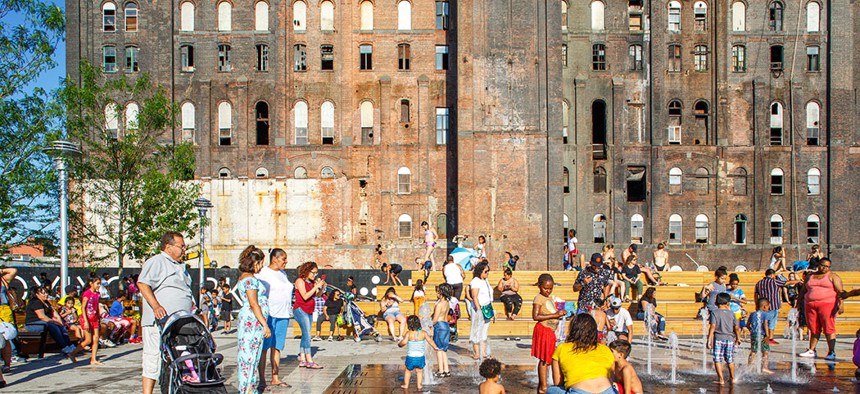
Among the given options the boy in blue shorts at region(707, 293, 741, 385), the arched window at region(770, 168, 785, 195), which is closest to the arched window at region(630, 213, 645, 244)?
the arched window at region(770, 168, 785, 195)

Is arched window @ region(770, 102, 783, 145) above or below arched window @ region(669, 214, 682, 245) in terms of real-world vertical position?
above

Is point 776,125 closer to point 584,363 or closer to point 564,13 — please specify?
point 564,13

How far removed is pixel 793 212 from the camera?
152 feet

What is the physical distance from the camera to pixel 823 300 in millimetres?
16062

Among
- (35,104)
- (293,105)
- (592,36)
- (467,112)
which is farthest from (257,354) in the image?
(592,36)

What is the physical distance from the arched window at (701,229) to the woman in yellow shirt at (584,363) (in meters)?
40.6

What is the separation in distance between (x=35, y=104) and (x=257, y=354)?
13177 mm

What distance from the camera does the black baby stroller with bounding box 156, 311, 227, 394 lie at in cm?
842

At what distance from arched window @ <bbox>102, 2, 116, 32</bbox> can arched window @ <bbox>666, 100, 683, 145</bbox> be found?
32.5m

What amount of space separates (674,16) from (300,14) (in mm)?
21873

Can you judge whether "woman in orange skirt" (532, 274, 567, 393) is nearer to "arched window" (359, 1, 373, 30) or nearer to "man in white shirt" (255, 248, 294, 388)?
"man in white shirt" (255, 248, 294, 388)

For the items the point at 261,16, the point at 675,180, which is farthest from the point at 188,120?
the point at 675,180

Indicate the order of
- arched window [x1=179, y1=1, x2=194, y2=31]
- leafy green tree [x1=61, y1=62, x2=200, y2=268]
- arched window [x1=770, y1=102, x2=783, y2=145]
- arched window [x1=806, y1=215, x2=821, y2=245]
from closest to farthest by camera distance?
leafy green tree [x1=61, y1=62, x2=200, y2=268] < arched window [x1=806, y1=215, x2=821, y2=245] < arched window [x1=179, y1=1, x2=194, y2=31] < arched window [x1=770, y1=102, x2=783, y2=145]

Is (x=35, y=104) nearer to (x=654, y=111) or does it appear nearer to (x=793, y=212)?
(x=654, y=111)
